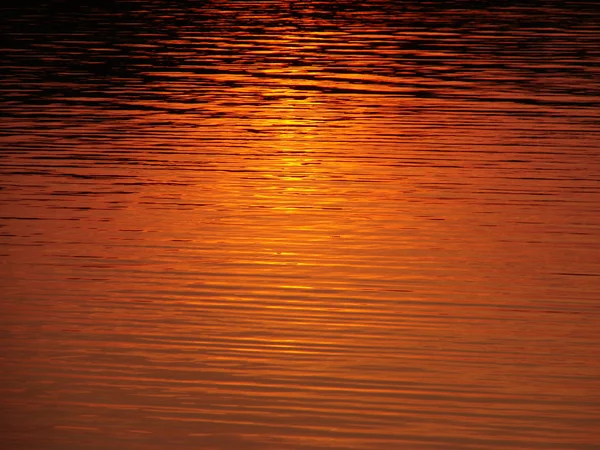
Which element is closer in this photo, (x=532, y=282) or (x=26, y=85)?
(x=532, y=282)

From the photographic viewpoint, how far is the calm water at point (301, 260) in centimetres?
650

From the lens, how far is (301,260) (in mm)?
9305

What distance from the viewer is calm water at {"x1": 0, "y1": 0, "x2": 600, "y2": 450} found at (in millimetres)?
6504

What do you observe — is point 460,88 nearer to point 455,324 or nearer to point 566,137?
point 566,137

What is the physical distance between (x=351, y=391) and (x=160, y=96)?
1166 centimetres

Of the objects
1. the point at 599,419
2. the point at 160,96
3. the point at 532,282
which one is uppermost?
the point at 160,96

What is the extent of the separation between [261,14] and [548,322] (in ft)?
79.1

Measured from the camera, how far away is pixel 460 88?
1827 cm

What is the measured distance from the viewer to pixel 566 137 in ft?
46.4

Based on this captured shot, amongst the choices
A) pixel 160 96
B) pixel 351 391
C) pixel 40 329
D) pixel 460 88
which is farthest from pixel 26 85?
pixel 351 391

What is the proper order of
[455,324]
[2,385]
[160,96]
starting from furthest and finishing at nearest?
1. [160,96]
2. [455,324]
3. [2,385]

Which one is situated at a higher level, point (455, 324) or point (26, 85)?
point (26, 85)

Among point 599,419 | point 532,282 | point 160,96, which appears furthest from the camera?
point 160,96

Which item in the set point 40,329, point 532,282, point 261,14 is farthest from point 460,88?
point 261,14
